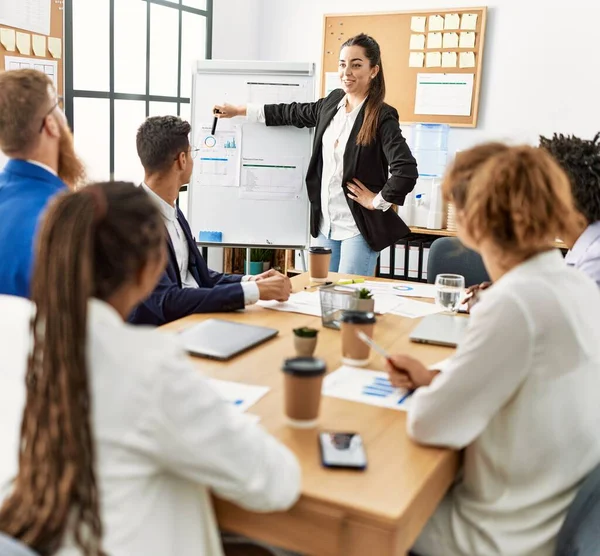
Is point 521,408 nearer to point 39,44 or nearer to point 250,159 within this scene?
point 250,159

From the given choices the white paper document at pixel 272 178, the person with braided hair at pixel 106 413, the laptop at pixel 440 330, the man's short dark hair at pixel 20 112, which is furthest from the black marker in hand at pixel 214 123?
the person with braided hair at pixel 106 413

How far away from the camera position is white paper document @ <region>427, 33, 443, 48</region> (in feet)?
14.3

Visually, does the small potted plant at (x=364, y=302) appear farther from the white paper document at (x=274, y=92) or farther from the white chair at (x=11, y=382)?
the white paper document at (x=274, y=92)

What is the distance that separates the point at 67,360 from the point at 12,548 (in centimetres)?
22

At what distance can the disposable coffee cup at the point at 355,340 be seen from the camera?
1577 mm

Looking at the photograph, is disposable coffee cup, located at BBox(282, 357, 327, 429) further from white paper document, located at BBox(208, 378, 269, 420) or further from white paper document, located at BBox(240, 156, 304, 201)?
white paper document, located at BBox(240, 156, 304, 201)

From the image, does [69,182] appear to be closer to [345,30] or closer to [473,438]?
[473,438]

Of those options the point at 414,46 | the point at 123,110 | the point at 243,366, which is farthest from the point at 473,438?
the point at 414,46

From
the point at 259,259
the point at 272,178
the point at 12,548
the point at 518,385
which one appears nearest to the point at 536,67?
the point at 272,178

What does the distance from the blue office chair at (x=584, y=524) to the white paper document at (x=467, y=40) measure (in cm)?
361

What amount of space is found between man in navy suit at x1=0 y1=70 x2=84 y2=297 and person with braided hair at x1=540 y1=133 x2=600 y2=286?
1342 mm

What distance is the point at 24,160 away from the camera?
1715 millimetres

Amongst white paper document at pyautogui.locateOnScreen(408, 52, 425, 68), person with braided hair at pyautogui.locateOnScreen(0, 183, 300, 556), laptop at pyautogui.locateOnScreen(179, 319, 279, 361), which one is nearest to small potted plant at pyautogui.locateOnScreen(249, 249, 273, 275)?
white paper document at pyautogui.locateOnScreen(408, 52, 425, 68)

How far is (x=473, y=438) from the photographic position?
3.90 feet
